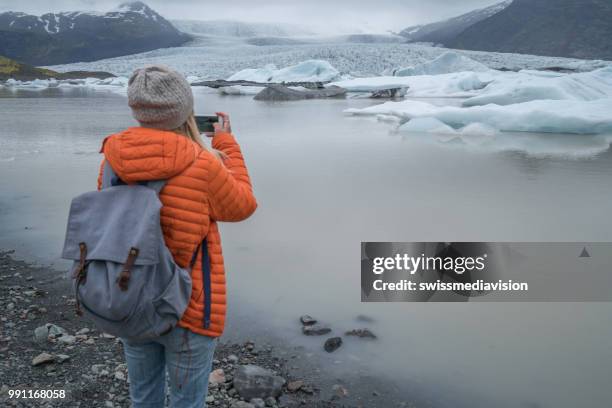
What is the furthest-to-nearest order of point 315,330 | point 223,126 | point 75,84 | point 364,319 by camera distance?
point 75,84, point 364,319, point 315,330, point 223,126

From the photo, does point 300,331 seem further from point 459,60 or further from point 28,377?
point 459,60

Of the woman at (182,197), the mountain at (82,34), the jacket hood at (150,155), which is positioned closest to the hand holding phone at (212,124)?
the woman at (182,197)

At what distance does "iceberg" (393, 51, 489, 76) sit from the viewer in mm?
24438

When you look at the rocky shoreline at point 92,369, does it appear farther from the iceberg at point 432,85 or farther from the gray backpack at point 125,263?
the iceberg at point 432,85

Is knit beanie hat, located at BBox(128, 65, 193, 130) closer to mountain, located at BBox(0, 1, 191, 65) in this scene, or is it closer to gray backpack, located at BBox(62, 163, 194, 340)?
gray backpack, located at BBox(62, 163, 194, 340)

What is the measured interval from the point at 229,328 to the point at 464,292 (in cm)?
111

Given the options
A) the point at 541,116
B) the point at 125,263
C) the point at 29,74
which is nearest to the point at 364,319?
the point at 125,263

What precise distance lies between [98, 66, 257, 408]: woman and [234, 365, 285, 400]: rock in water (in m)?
0.54

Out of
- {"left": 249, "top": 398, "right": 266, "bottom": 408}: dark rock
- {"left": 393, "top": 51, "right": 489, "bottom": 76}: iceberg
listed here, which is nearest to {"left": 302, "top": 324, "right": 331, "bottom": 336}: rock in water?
{"left": 249, "top": 398, "right": 266, "bottom": 408}: dark rock

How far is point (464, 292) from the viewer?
2506mm

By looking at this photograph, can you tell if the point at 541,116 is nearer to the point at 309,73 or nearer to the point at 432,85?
the point at 432,85

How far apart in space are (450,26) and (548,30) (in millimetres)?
28446

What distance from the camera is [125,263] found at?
1005mm

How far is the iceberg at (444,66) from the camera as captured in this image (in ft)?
80.2
